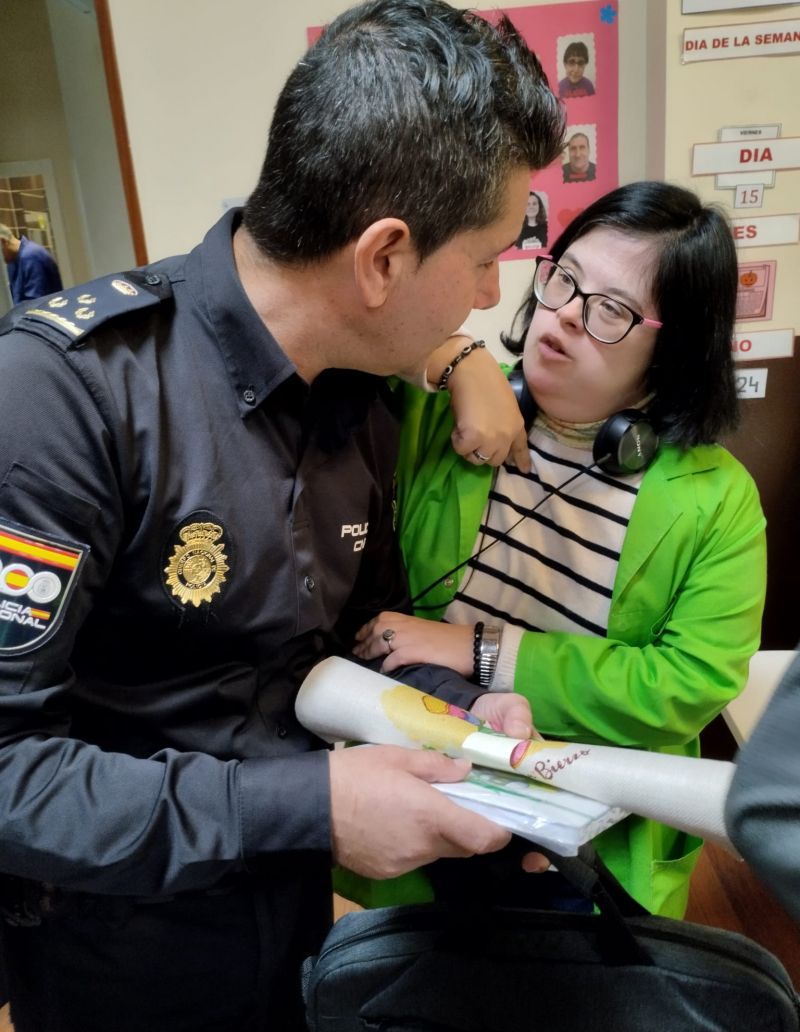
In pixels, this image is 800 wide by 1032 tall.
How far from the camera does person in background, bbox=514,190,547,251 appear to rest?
2.02 meters

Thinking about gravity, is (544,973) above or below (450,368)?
below

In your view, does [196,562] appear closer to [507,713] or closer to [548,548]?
[507,713]

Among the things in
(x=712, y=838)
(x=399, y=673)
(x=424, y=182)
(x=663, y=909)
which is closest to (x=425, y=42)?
(x=424, y=182)

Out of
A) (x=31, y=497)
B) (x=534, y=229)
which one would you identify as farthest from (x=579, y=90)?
(x=31, y=497)

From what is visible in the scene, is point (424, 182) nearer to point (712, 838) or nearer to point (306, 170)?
point (306, 170)

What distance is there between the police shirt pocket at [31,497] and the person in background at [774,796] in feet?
1.80

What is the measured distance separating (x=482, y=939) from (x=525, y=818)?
→ 0.24 metres

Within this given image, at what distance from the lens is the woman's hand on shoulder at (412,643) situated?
105 cm

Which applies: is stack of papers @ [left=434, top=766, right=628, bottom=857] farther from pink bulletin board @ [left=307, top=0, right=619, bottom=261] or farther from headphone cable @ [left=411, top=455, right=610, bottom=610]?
pink bulletin board @ [left=307, top=0, right=619, bottom=261]

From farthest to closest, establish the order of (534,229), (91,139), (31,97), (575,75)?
(31,97) < (91,139) < (534,229) < (575,75)

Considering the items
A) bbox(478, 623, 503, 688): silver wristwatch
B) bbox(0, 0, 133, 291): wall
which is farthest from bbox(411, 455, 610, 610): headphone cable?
bbox(0, 0, 133, 291): wall

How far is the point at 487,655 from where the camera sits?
1.07 m

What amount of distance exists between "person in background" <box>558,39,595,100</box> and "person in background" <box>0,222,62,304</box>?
Answer: 208 centimetres

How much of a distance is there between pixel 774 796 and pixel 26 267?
3.34 m
